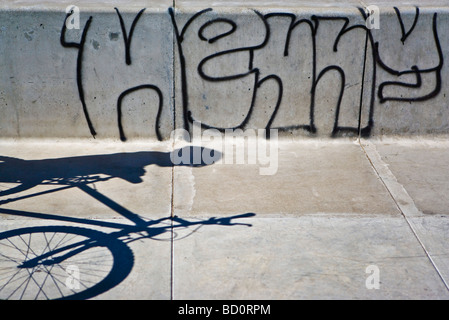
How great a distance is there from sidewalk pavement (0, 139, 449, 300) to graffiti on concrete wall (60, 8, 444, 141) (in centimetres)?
36

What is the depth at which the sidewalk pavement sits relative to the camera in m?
4.18

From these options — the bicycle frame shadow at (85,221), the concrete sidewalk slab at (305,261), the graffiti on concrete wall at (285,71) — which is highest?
the graffiti on concrete wall at (285,71)

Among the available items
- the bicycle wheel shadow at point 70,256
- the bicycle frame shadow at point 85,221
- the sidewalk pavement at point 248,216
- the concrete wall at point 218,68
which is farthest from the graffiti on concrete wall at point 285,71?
the bicycle wheel shadow at point 70,256

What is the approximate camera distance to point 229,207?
5316 mm

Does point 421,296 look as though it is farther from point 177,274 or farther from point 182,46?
point 182,46

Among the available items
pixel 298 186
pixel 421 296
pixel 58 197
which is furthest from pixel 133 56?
pixel 421 296

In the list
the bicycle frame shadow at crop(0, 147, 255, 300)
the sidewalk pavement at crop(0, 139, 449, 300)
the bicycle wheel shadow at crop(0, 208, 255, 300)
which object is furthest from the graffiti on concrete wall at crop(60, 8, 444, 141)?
the bicycle wheel shadow at crop(0, 208, 255, 300)

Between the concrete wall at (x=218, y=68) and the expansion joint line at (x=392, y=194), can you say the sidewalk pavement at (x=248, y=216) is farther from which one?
the concrete wall at (x=218, y=68)

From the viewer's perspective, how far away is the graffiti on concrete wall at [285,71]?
21.0 feet

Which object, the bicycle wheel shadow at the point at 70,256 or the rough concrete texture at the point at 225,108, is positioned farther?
the rough concrete texture at the point at 225,108

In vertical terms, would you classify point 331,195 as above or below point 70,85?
below

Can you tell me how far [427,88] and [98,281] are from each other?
424 centimetres

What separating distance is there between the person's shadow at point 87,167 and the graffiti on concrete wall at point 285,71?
418mm

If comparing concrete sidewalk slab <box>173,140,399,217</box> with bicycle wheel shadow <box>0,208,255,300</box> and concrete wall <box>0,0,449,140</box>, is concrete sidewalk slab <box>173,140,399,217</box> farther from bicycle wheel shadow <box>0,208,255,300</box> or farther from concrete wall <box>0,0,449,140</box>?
concrete wall <box>0,0,449,140</box>
